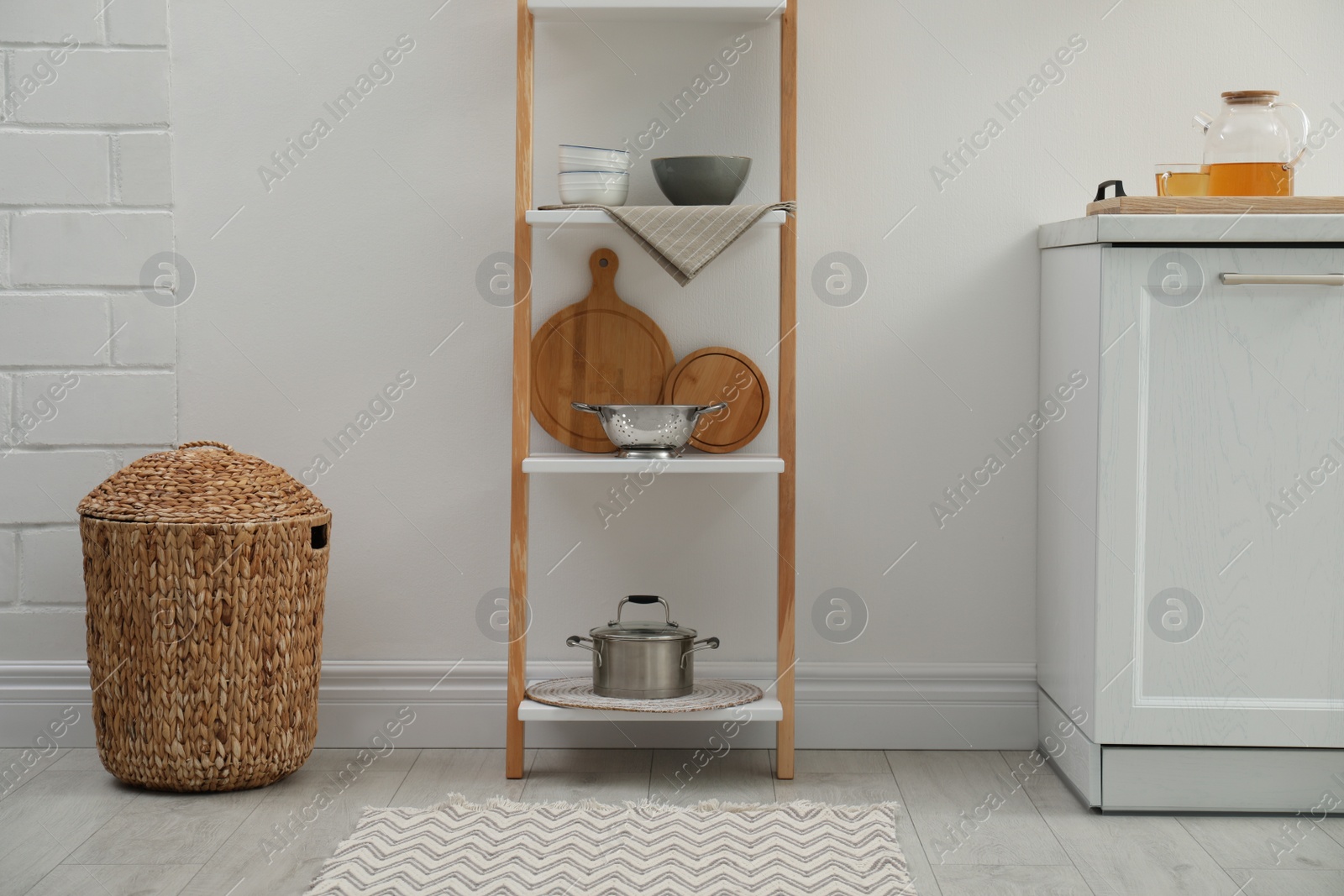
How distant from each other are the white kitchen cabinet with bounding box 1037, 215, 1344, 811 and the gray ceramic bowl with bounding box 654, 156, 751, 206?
597 mm

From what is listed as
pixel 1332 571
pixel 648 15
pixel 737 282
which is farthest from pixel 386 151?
pixel 1332 571

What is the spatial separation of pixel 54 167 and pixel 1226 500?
218 cm

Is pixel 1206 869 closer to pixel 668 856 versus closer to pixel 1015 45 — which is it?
pixel 668 856

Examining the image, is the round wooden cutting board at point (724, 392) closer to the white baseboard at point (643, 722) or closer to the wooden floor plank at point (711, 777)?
the white baseboard at point (643, 722)

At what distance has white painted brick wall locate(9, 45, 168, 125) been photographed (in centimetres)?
218

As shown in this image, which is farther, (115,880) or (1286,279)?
(1286,279)

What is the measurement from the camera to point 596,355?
2.21m

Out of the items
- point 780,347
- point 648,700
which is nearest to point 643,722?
point 648,700

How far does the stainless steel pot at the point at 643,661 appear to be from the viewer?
2.05 m

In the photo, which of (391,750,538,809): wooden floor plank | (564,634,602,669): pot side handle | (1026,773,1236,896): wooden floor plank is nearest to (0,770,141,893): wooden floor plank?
(391,750,538,809): wooden floor plank

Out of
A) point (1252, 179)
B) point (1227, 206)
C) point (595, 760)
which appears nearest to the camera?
point (1227, 206)

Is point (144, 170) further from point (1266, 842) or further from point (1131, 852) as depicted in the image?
point (1266, 842)

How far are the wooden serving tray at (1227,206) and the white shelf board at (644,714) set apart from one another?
1010 millimetres

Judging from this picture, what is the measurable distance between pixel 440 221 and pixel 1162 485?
54.3 inches
